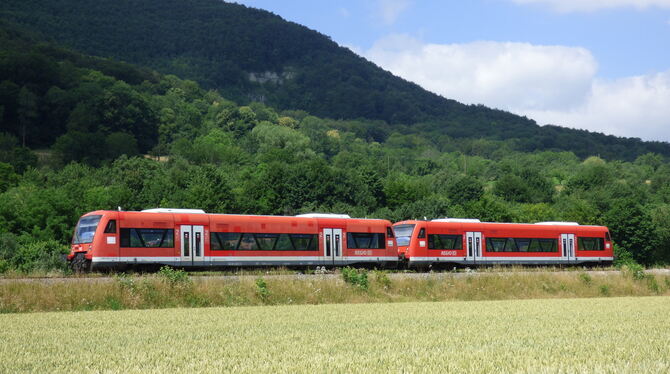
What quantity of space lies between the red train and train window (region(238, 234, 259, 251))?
0.01 m

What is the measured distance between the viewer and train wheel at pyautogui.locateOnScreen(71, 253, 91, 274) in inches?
1332

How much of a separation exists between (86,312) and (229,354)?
1185 cm

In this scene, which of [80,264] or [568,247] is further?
[568,247]

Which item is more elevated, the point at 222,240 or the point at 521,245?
the point at 222,240

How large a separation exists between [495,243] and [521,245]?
7.59ft

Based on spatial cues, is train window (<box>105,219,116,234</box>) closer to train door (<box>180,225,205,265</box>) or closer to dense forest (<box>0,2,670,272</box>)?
train door (<box>180,225,205,265</box>)

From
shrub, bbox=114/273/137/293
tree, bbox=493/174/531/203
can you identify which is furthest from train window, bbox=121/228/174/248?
tree, bbox=493/174/531/203

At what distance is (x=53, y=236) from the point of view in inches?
3469

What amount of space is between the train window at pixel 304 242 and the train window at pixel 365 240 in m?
2.44

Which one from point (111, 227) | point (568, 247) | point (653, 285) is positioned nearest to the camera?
point (111, 227)

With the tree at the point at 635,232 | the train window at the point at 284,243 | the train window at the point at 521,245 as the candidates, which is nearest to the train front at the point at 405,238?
the train window at the point at 521,245

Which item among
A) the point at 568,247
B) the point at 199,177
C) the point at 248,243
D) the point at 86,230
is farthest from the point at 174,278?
the point at 199,177

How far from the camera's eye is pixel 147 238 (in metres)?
35.0

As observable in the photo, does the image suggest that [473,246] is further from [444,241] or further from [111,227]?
[111,227]
